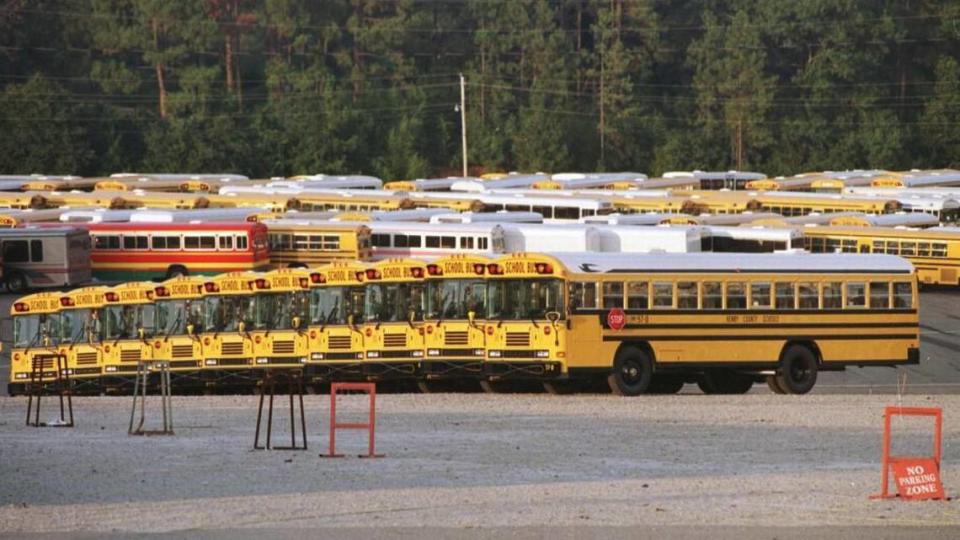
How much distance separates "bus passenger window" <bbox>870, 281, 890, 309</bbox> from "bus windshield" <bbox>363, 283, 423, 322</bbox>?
8839 mm

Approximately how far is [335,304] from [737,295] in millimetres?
8335

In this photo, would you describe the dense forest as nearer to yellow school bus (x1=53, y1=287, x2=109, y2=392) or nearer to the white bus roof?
yellow school bus (x1=53, y1=287, x2=109, y2=392)

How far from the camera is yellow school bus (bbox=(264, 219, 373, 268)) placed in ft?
230

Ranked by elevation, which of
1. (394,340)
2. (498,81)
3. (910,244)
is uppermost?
(498,81)

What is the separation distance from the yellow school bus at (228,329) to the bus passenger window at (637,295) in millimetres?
8580

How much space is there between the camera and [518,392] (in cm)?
3847

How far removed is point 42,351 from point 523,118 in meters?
95.7

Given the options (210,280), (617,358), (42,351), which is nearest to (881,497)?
(617,358)

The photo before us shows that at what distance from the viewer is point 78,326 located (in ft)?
141

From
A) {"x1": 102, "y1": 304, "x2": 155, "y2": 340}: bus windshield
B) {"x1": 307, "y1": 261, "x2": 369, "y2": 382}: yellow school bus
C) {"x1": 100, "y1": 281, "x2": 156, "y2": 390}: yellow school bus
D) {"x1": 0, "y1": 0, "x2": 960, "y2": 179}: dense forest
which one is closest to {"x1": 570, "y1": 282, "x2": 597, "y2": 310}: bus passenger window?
{"x1": 307, "y1": 261, "x2": 369, "y2": 382}: yellow school bus

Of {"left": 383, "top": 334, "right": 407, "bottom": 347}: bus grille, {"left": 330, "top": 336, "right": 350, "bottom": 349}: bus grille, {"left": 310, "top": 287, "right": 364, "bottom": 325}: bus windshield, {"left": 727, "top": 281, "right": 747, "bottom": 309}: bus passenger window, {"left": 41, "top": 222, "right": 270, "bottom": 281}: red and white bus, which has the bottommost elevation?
{"left": 41, "top": 222, "right": 270, "bottom": 281}: red and white bus

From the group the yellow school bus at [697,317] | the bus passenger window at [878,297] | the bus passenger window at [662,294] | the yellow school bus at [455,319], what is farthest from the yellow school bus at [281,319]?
the bus passenger window at [878,297]

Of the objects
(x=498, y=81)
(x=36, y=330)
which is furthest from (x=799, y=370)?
(x=498, y=81)

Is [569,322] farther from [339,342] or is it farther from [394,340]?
[339,342]
